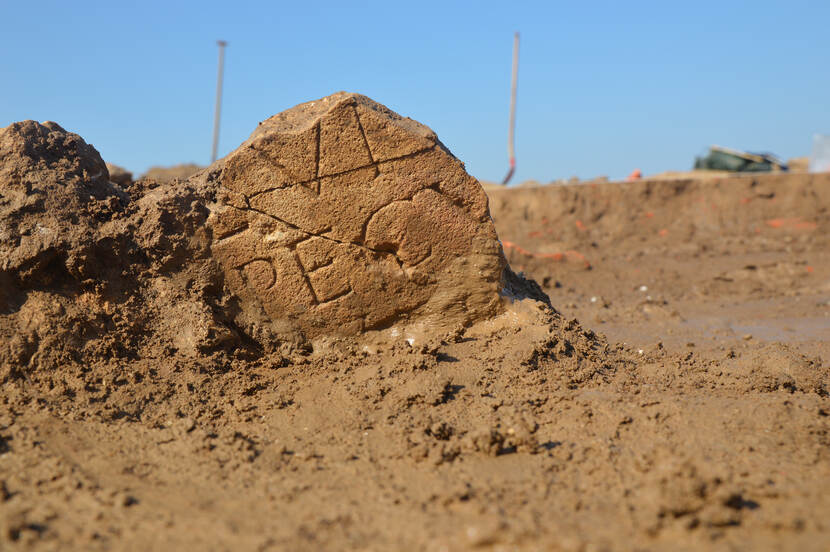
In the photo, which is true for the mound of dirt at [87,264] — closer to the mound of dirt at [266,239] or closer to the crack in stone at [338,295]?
the mound of dirt at [266,239]

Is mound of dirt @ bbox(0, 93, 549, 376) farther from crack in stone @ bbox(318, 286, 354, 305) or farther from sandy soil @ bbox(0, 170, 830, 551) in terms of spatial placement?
sandy soil @ bbox(0, 170, 830, 551)

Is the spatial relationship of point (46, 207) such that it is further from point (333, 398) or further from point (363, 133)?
point (333, 398)

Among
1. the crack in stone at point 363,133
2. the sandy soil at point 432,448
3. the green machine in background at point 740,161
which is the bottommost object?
the sandy soil at point 432,448

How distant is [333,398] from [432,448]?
72cm

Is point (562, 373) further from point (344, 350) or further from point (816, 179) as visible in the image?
point (816, 179)

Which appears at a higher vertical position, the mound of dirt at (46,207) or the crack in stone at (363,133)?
the crack in stone at (363,133)

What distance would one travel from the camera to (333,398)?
3381 millimetres

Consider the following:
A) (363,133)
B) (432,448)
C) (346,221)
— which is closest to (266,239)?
(346,221)

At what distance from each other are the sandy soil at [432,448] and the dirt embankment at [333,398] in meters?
0.01

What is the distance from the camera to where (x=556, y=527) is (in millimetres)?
2203

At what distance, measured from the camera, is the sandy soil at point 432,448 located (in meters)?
2.21

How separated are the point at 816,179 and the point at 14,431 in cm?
1161

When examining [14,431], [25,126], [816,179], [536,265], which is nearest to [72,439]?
[14,431]

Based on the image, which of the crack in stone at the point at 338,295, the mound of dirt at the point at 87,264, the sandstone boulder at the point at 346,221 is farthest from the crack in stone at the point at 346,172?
the crack in stone at the point at 338,295
